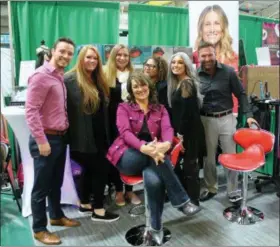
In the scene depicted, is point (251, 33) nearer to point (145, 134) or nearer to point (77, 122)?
point (145, 134)

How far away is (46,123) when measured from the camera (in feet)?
6.44

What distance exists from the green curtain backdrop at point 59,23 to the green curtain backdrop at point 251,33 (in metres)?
2.06

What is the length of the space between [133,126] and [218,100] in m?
0.90

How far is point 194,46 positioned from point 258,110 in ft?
3.30

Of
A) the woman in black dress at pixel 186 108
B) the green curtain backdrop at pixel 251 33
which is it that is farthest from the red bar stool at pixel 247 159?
the green curtain backdrop at pixel 251 33

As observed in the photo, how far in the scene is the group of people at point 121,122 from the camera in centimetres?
198

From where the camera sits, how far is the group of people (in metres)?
1.98

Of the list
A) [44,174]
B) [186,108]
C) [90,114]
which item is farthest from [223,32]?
[44,174]

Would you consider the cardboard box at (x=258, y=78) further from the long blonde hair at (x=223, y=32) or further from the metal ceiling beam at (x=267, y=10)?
the metal ceiling beam at (x=267, y=10)

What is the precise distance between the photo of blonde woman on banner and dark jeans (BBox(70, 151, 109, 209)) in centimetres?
181

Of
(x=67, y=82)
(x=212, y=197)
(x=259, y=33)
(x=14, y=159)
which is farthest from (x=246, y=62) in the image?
(x=14, y=159)

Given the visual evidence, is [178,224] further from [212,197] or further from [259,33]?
[259,33]

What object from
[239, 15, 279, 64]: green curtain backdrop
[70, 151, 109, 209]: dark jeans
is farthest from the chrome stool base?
[239, 15, 279, 64]: green curtain backdrop

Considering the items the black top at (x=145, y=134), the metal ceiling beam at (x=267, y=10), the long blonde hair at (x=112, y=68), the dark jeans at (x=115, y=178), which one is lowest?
the dark jeans at (x=115, y=178)
